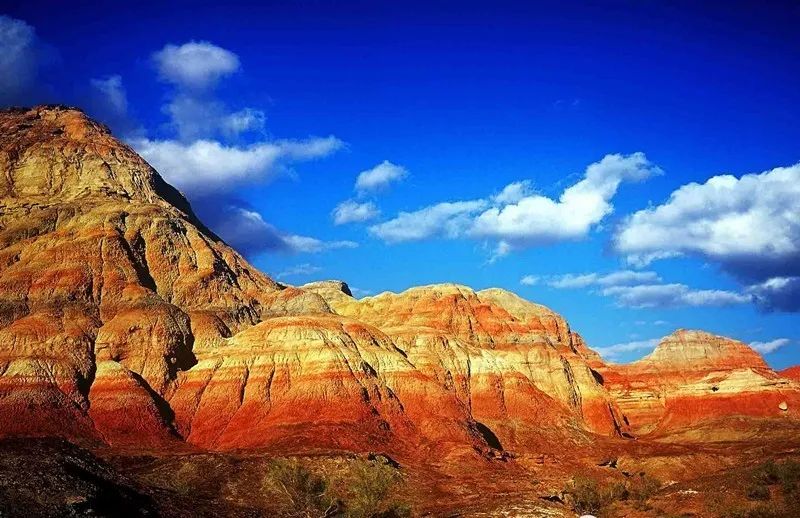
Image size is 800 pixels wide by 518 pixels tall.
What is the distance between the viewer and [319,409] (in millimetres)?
88375

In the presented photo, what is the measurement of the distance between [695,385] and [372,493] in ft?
317

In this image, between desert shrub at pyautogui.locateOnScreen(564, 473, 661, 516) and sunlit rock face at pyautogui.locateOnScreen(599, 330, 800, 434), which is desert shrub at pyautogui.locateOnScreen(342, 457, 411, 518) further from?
sunlit rock face at pyautogui.locateOnScreen(599, 330, 800, 434)

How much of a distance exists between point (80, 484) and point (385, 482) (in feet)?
95.7

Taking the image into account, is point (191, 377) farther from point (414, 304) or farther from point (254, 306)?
point (414, 304)

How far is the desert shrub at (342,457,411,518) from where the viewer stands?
46688mm

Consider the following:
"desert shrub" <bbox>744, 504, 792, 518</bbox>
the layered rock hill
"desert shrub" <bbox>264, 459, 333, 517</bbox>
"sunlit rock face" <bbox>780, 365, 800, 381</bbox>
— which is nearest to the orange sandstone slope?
the layered rock hill

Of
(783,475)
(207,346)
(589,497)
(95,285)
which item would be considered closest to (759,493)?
(783,475)

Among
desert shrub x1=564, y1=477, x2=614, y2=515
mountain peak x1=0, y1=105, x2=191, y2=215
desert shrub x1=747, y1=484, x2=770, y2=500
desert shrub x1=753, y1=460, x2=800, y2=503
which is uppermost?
mountain peak x1=0, y1=105, x2=191, y2=215

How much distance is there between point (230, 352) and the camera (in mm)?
98750

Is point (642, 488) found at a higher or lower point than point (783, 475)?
lower

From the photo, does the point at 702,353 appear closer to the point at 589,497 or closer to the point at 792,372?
the point at 792,372

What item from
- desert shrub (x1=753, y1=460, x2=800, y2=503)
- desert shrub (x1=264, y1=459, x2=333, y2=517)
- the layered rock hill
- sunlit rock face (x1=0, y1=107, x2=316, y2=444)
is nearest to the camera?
desert shrub (x1=264, y1=459, x2=333, y2=517)

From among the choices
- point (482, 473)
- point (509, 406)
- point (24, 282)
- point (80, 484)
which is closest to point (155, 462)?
point (482, 473)

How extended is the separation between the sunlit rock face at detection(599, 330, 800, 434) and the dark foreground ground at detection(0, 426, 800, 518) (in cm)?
3786
